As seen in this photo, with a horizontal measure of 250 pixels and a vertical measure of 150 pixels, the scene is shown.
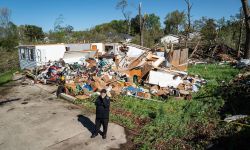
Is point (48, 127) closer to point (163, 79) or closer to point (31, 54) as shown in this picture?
point (163, 79)

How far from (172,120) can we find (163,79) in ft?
17.0

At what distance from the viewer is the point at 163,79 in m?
12.9

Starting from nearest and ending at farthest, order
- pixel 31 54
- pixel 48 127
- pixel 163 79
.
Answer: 1. pixel 48 127
2. pixel 163 79
3. pixel 31 54

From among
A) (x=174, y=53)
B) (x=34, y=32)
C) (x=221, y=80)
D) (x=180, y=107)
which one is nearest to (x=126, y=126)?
(x=180, y=107)

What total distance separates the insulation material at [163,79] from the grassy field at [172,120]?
157 centimetres

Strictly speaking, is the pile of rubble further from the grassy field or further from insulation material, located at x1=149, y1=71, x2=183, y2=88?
the grassy field

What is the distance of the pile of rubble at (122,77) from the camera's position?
11.8 m

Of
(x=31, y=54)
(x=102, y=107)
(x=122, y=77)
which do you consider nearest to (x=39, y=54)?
(x=31, y=54)

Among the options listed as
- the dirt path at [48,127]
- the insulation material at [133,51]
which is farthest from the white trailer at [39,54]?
the dirt path at [48,127]

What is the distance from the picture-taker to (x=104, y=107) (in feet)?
21.8

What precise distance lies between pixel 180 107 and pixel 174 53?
8776 mm

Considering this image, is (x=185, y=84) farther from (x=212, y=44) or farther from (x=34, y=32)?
(x=34, y=32)

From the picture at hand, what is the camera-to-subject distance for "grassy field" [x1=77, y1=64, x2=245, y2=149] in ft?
21.7

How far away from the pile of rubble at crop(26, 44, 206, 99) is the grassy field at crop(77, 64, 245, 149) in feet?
2.90
